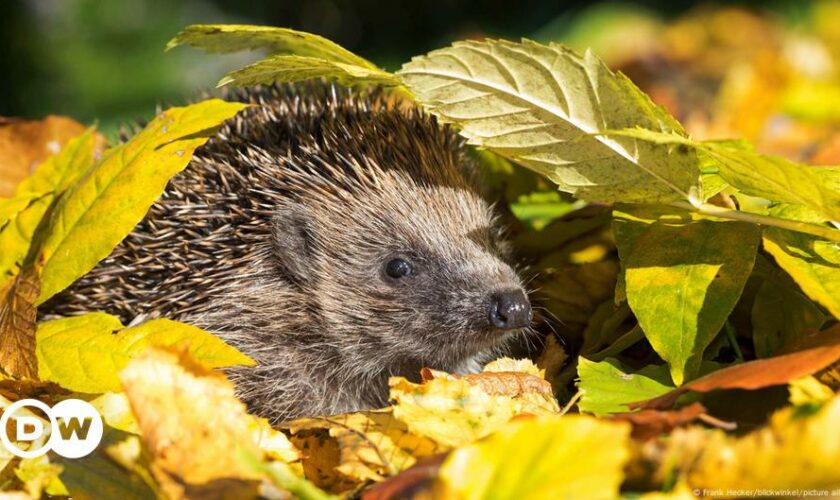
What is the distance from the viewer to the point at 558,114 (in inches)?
60.6

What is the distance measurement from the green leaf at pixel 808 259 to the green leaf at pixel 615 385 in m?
0.23

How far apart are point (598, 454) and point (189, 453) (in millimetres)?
486

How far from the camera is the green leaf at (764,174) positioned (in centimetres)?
135

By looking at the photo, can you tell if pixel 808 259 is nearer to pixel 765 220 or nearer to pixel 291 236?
pixel 765 220

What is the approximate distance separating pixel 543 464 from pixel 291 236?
102cm

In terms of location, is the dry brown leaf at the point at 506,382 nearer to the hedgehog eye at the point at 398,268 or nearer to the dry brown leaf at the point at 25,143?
the hedgehog eye at the point at 398,268

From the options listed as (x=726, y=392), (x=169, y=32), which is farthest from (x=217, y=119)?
(x=169, y=32)

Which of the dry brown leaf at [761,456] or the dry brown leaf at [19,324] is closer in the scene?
the dry brown leaf at [761,456]

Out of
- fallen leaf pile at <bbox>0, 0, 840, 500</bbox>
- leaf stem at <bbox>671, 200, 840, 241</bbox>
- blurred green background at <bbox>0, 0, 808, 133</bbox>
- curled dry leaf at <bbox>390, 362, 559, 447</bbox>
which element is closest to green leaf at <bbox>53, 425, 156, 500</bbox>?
fallen leaf pile at <bbox>0, 0, 840, 500</bbox>

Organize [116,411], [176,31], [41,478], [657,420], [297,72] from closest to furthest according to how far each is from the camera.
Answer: [657,420] < [41,478] < [116,411] < [297,72] < [176,31]

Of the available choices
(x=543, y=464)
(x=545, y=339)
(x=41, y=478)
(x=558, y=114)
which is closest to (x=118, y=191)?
(x=41, y=478)

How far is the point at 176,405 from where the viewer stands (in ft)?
4.06

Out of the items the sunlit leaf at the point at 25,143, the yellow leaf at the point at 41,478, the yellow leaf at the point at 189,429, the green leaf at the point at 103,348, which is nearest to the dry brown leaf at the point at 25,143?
the sunlit leaf at the point at 25,143

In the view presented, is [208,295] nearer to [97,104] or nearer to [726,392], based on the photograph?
[726,392]
